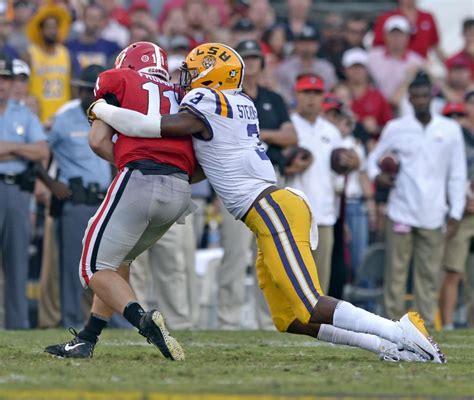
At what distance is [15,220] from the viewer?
10.7m

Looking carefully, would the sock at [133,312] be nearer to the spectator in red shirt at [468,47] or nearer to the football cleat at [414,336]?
the football cleat at [414,336]

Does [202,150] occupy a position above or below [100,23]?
below

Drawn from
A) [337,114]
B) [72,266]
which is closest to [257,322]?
[72,266]

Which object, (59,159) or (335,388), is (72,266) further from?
(335,388)

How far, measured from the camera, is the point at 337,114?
41.7 feet

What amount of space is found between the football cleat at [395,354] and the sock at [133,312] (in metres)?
1.37

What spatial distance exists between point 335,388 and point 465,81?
9121mm

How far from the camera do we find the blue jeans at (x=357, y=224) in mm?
12969

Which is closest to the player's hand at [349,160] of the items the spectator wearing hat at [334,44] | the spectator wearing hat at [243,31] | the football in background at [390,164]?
the football in background at [390,164]

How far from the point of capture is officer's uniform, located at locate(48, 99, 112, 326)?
35.9 feet

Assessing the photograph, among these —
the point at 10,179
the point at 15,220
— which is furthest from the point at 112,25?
the point at 15,220

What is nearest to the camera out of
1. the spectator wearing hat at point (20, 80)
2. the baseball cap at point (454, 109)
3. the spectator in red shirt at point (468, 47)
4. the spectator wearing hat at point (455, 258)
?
the spectator wearing hat at point (20, 80)

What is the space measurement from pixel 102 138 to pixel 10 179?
3.63 metres

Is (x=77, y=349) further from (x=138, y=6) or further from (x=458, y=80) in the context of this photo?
(x=458, y=80)
